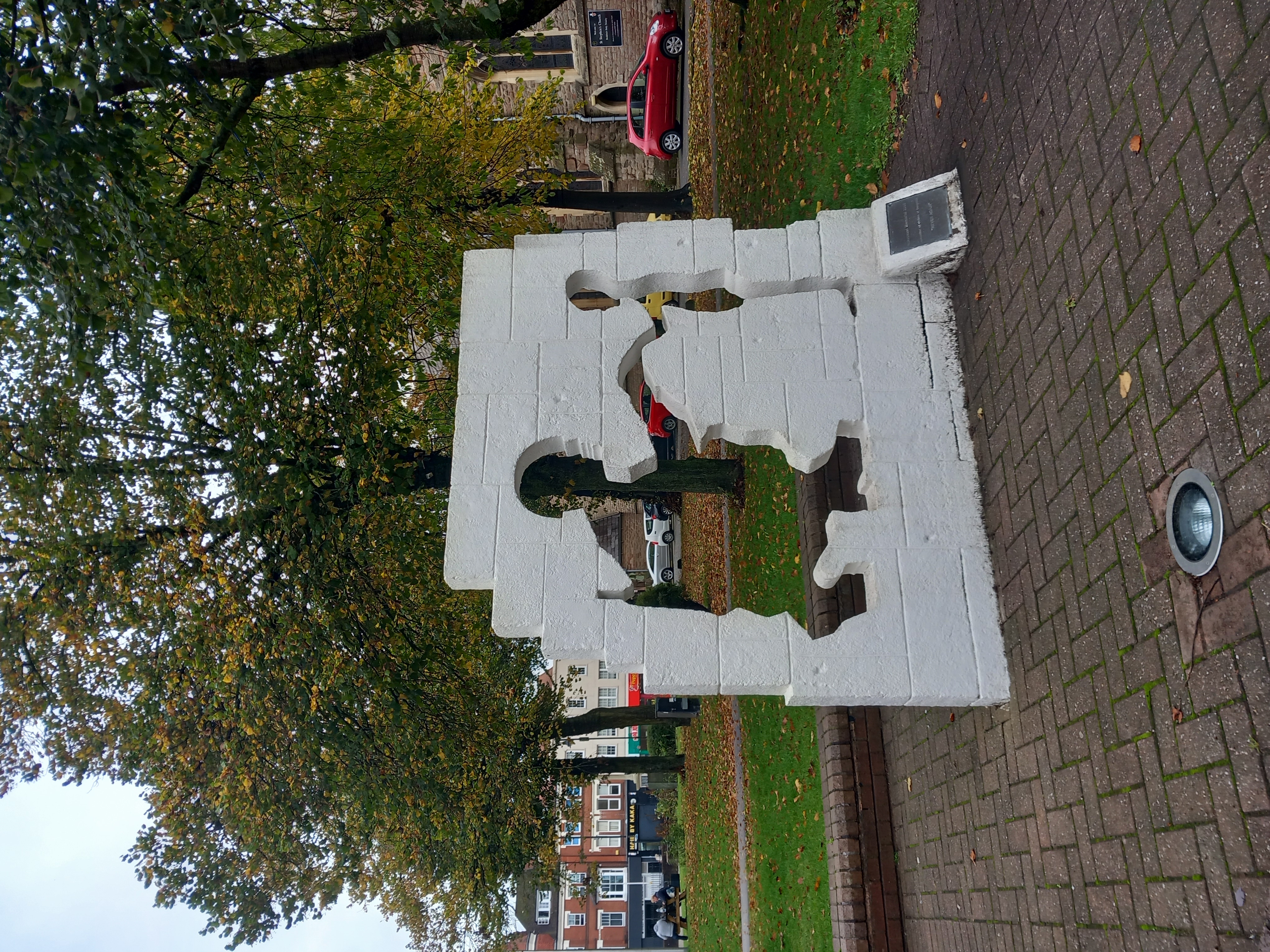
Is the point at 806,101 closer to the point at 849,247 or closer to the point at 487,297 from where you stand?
the point at 849,247

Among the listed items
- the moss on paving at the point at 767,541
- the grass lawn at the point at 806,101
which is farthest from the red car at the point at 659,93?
the moss on paving at the point at 767,541

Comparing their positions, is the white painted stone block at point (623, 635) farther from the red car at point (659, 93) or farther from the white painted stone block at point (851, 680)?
the red car at point (659, 93)

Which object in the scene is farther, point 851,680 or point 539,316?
point 539,316

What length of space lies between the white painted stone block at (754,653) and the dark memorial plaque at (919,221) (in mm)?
3158

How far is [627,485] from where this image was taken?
11883 millimetres

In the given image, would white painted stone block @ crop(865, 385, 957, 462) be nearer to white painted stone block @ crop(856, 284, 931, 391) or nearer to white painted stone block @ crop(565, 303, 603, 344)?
white painted stone block @ crop(856, 284, 931, 391)

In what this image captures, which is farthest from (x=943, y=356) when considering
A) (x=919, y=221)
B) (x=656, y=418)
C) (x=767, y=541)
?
(x=656, y=418)

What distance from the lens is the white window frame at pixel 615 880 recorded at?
50469 mm

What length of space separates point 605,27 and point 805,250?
1845 cm

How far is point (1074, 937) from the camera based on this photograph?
4.91 meters

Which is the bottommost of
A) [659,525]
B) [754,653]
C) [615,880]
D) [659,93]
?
[615,880]

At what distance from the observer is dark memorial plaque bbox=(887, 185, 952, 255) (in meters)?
6.55

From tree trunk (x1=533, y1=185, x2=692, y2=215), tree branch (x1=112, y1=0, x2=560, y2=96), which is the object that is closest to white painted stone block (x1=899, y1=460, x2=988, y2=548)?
tree branch (x1=112, y1=0, x2=560, y2=96)

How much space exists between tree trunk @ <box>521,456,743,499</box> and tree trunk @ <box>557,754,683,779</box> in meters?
6.82
